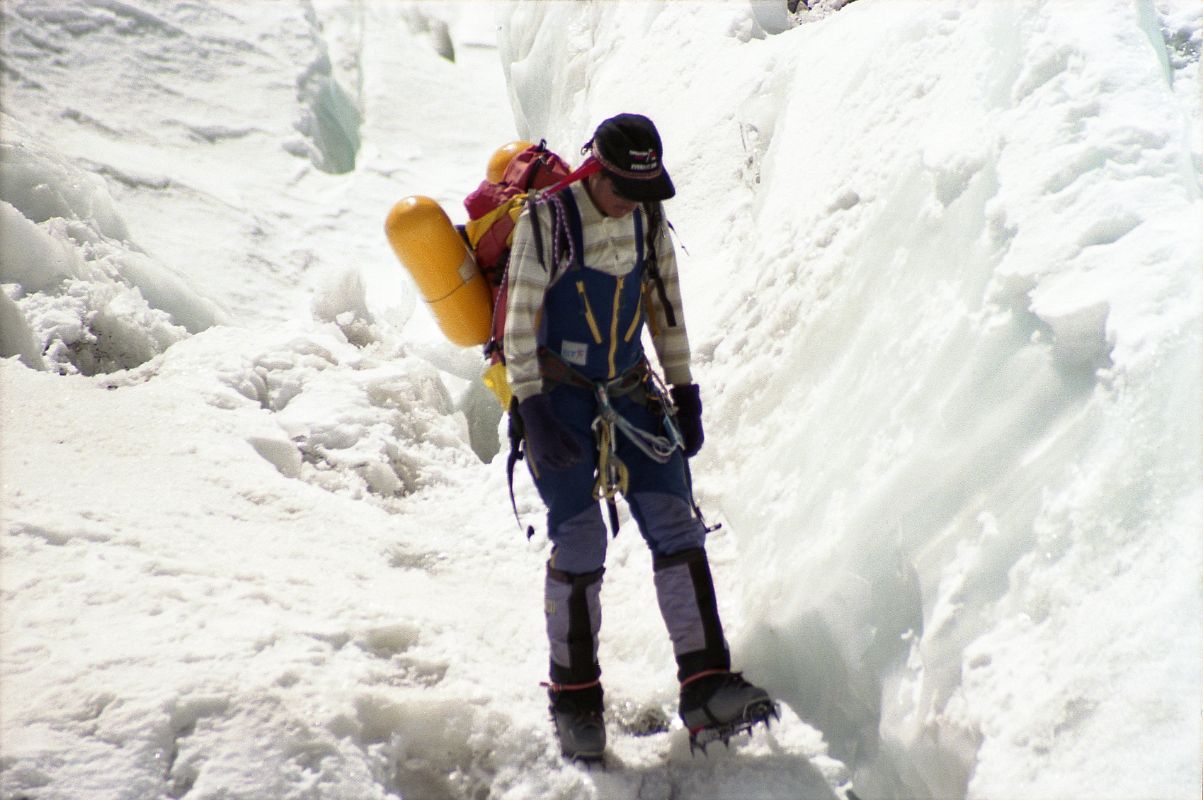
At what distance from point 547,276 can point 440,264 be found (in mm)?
529

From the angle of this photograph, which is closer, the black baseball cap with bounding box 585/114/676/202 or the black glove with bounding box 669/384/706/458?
the black baseball cap with bounding box 585/114/676/202

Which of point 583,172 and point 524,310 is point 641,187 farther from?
point 524,310

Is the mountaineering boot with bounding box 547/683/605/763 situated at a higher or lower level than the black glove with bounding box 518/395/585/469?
lower

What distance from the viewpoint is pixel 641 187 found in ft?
8.66

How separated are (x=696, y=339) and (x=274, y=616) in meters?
2.30

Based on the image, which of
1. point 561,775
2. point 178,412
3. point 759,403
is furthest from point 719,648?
point 178,412

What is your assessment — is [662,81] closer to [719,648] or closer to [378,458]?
[378,458]

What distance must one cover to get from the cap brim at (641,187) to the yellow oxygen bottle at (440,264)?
676mm

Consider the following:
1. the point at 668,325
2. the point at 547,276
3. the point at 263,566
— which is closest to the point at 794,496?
the point at 668,325

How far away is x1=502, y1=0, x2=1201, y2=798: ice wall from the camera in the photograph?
6.39 feet

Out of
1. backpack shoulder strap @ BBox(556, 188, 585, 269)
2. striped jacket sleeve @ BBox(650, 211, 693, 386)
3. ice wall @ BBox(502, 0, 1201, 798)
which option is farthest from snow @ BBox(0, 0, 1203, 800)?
backpack shoulder strap @ BBox(556, 188, 585, 269)

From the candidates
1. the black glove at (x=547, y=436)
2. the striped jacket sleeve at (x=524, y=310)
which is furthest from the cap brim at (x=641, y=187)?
the black glove at (x=547, y=436)

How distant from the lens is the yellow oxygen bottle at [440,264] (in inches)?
120

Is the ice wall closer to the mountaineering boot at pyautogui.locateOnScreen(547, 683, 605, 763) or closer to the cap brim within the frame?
the mountaineering boot at pyautogui.locateOnScreen(547, 683, 605, 763)
